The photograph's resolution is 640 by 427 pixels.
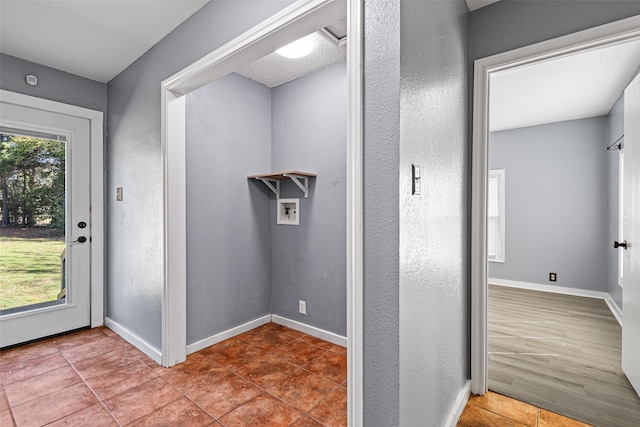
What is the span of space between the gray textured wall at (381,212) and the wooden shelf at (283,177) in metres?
1.55

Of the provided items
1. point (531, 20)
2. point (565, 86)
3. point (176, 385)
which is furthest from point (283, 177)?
point (565, 86)

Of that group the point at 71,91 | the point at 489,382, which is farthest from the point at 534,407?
the point at 71,91

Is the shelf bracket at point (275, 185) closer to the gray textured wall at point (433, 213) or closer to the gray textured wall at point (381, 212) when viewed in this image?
the gray textured wall at point (433, 213)

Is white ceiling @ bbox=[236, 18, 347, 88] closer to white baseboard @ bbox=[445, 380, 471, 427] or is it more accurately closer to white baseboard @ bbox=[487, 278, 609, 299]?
white baseboard @ bbox=[445, 380, 471, 427]

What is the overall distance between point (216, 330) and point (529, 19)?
3.08 m

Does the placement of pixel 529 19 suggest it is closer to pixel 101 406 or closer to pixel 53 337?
pixel 101 406

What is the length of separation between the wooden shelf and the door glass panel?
174 centimetres

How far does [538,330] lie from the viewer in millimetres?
3115

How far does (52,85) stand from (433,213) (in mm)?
3382

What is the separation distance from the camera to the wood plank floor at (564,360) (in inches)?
73.7

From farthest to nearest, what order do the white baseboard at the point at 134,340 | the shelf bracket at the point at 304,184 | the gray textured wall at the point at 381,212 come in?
the shelf bracket at the point at 304,184 → the white baseboard at the point at 134,340 → the gray textured wall at the point at 381,212

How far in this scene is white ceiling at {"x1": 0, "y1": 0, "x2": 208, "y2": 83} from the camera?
1.93 m

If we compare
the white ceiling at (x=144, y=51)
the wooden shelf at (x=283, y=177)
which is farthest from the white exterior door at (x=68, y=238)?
the wooden shelf at (x=283, y=177)

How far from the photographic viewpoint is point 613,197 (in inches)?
153
